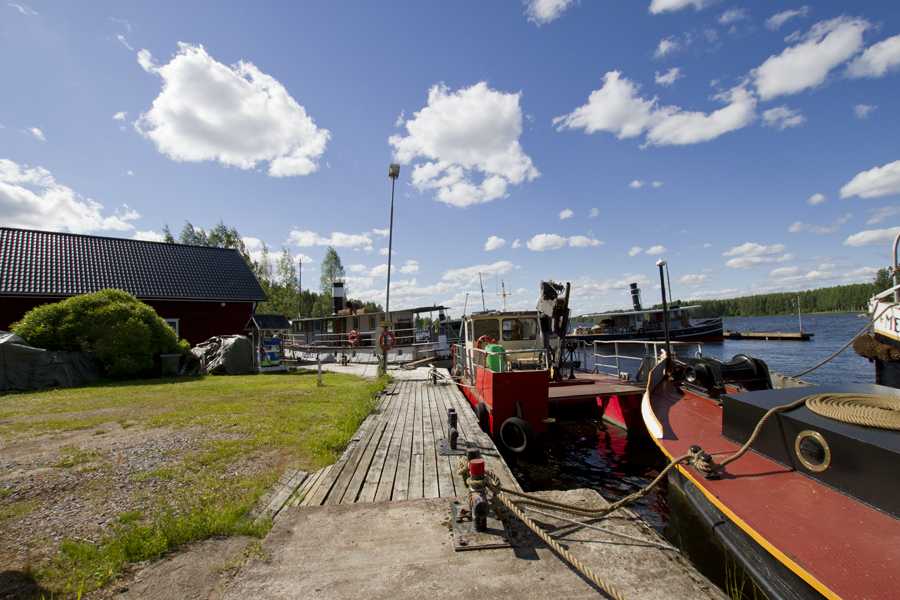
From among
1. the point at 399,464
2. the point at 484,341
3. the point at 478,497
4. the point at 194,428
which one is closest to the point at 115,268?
the point at 194,428

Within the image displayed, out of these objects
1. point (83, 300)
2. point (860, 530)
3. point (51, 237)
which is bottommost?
point (860, 530)

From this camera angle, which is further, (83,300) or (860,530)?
(83,300)

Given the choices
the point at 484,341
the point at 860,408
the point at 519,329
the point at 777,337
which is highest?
the point at 519,329

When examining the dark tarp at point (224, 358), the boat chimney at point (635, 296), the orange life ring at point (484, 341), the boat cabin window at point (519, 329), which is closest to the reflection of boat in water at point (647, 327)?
the boat chimney at point (635, 296)

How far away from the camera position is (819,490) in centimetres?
330

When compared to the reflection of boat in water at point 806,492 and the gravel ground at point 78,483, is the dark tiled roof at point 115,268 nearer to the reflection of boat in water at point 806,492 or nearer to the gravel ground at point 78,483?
the gravel ground at point 78,483

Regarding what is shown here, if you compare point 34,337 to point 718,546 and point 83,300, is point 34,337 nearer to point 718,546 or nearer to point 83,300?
point 83,300

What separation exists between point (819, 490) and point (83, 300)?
20.3 meters

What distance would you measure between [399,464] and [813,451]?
431 cm

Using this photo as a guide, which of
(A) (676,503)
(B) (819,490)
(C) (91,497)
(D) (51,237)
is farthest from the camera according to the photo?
(D) (51,237)

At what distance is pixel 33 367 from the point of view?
1235 centimetres

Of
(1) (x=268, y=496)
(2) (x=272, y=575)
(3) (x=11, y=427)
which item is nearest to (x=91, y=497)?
(1) (x=268, y=496)

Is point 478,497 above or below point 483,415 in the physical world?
above

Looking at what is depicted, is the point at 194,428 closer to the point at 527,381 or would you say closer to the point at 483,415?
the point at 483,415
